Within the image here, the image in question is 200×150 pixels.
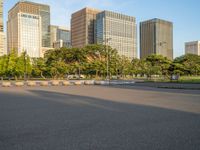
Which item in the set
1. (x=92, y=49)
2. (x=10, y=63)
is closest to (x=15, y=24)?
(x=92, y=49)

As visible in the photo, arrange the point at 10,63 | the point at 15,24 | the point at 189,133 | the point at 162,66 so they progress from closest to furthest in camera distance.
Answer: the point at 189,133 → the point at 10,63 → the point at 162,66 → the point at 15,24

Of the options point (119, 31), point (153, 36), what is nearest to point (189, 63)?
point (153, 36)

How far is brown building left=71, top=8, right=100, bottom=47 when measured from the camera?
137438 mm

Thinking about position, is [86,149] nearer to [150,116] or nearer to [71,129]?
[71,129]

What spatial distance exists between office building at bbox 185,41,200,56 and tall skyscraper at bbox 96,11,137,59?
174 feet

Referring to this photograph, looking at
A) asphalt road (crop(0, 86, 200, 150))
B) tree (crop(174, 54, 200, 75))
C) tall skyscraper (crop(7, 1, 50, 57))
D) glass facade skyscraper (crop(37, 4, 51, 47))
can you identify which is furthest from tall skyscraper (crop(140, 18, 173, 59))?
glass facade skyscraper (crop(37, 4, 51, 47))

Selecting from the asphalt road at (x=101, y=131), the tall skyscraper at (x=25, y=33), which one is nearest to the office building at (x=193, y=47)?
the tall skyscraper at (x=25, y=33)

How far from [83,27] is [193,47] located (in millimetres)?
80913

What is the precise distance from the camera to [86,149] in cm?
512

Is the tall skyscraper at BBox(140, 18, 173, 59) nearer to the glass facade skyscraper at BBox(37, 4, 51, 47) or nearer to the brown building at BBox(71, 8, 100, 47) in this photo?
the brown building at BBox(71, 8, 100, 47)

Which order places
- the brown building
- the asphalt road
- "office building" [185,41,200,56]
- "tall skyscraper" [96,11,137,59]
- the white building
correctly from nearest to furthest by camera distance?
the asphalt road, "tall skyscraper" [96,11,137,59], the white building, the brown building, "office building" [185,41,200,56]

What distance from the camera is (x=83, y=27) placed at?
463 ft

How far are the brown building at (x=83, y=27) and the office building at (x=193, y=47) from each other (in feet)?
240

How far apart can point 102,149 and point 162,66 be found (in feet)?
222
